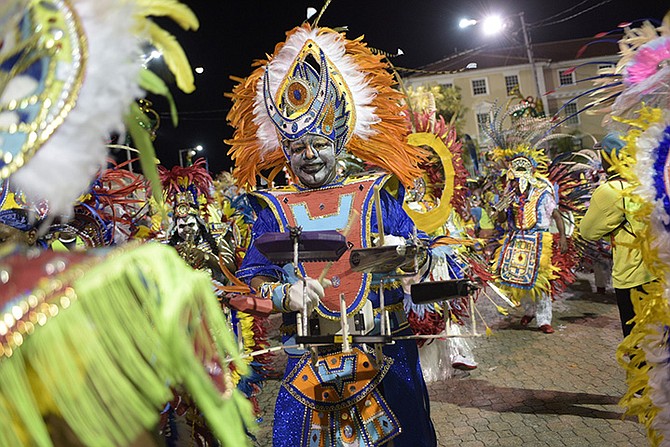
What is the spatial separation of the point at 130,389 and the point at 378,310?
2.02 meters

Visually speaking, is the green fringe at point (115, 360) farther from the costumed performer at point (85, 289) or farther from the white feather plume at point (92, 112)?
the white feather plume at point (92, 112)

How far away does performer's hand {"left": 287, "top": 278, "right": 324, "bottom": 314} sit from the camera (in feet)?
7.94

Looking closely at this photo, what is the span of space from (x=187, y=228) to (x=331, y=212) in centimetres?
289

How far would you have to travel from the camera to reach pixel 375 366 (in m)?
2.80

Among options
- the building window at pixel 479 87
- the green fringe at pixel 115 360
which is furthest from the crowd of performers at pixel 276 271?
the building window at pixel 479 87

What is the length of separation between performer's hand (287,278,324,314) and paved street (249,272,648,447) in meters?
2.49

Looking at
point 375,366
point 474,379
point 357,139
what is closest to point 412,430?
point 375,366

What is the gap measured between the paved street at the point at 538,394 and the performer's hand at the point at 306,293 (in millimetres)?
2495

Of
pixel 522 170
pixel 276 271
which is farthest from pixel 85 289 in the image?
pixel 522 170

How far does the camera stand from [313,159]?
9.81ft

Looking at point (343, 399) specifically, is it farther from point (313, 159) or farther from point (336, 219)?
point (313, 159)

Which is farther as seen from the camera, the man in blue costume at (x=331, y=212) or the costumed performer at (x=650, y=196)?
the man in blue costume at (x=331, y=212)

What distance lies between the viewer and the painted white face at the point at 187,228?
18.0ft

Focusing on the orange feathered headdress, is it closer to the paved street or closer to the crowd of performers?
the crowd of performers
